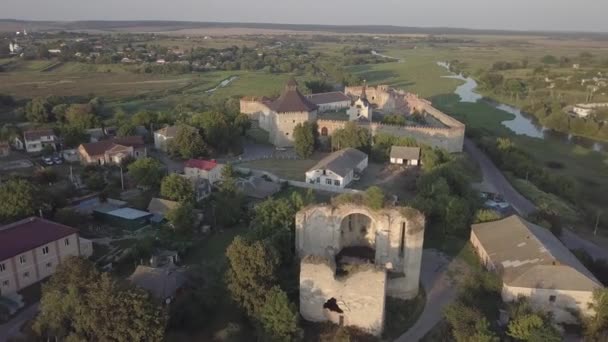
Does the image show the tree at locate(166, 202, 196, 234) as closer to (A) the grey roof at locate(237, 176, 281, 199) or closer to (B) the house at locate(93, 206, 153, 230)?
(B) the house at locate(93, 206, 153, 230)

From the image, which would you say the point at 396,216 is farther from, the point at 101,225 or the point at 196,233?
the point at 101,225

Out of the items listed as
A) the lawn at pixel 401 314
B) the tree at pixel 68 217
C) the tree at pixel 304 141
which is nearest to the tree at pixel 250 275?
the lawn at pixel 401 314

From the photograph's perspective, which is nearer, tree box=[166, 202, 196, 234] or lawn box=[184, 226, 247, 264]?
lawn box=[184, 226, 247, 264]

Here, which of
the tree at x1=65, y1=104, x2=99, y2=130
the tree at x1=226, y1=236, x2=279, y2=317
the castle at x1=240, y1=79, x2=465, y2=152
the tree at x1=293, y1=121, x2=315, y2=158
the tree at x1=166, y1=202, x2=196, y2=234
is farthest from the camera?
the tree at x1=65, y1=104, x2=99, y2=130

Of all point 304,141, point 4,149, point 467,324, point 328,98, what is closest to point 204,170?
point 304,141

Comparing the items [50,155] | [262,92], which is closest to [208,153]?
[50,155]

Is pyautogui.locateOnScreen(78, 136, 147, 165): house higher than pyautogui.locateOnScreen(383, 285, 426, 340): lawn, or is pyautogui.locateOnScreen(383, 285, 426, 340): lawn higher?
pyautogui.locateOnScreen(78, 136, 147, 165): house

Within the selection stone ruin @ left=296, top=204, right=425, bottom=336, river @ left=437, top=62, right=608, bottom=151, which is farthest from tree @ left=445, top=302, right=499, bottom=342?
river @ left=437, top=62, right=608, bottom=151
